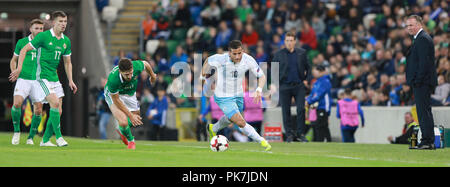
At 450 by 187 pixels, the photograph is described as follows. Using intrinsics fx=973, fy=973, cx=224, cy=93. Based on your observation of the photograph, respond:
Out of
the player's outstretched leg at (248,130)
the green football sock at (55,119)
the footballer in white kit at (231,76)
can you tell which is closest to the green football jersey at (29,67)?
the green football sock at (55,119)

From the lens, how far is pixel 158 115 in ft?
89.9

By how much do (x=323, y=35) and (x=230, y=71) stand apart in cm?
1252

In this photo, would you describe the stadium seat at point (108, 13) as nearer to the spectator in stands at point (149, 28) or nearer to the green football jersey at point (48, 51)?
the spectator in stands at point (149, 28)

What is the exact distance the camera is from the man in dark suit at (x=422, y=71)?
17.1 m

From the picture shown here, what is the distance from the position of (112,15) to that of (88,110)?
3700 mm

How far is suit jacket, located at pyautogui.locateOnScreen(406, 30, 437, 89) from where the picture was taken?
672 inches

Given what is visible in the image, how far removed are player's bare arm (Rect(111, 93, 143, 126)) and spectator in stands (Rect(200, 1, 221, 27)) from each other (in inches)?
591

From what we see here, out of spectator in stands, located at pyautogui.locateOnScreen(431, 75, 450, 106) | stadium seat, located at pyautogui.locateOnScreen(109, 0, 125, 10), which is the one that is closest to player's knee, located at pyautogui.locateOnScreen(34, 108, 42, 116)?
spectator in stands, located at pyautogui.locateOnScreen(431, 75, 450, 106)

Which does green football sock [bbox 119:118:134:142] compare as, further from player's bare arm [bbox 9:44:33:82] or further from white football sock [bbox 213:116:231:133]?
player's bare arm [bbox 9:44:33:82]

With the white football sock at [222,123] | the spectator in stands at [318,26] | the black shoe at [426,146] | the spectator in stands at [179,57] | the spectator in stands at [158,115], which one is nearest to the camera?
the white football sock at [222,123]

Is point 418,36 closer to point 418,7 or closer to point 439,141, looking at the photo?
point 439,141

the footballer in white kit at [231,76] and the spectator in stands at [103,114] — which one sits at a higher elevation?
the footballer in white kit at [231,76]

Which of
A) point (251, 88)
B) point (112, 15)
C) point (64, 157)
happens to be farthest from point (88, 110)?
point (64, 157)

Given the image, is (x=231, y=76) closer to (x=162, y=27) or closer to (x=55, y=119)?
(x=55, y=119)
